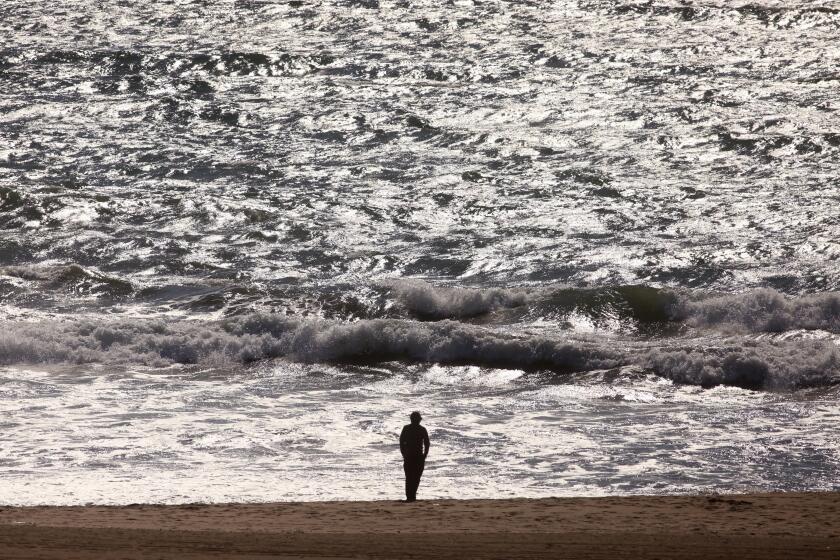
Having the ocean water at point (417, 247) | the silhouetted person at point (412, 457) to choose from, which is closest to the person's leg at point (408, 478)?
the silhouetted person at point (412, 457)

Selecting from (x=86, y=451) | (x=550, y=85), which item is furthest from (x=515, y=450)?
(x=550, y=85)

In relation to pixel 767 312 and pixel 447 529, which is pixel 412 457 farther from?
pixel 767 312

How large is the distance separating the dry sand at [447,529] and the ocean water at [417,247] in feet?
2.90

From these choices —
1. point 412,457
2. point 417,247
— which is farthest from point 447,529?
point 417,247

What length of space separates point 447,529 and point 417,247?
13.6m

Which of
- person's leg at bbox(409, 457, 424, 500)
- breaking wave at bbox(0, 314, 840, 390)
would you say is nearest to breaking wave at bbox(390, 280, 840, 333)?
breaking wave at bbox(0, 314, 840, 390)

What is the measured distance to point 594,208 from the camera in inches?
948

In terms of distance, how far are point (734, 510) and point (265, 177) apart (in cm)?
1821

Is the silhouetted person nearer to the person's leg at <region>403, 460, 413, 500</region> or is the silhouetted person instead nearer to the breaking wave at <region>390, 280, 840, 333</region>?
the person's leg at <region>403, 460, 413, 500</region>

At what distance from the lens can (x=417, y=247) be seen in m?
22.8

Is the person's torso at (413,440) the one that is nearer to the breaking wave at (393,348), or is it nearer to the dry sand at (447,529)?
the dry sand at (447,529)

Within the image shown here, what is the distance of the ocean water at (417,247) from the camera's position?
42.9 feet

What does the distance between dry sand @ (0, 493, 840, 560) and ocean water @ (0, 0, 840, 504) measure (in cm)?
88

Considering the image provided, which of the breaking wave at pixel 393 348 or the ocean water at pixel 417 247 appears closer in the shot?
the ocean water at pixel 417 247
